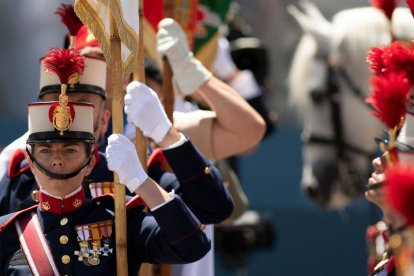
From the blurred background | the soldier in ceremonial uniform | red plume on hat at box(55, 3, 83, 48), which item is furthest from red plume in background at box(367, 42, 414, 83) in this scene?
the blurred background

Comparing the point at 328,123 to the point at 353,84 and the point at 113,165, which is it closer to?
the point at 353,84

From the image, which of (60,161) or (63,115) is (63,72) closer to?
(63,115)

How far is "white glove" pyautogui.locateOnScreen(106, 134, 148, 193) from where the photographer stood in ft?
13.1

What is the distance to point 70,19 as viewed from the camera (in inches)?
192

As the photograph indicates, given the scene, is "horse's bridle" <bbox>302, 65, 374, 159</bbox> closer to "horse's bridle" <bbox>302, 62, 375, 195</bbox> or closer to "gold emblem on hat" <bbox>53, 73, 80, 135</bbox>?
"horse's bridle" <bbox>302, 62, 375, 195</bbox>

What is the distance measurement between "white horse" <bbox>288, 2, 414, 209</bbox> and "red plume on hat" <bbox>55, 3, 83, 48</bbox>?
8.36 feet

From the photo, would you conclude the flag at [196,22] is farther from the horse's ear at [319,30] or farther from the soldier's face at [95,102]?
the horse's ear at [319,30]

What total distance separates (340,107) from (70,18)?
2.87 meters

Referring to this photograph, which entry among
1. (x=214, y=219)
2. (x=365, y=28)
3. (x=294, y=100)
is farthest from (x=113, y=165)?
(x=294, y=100)

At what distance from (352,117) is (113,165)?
11.7ft

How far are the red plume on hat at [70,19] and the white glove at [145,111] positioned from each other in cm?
62

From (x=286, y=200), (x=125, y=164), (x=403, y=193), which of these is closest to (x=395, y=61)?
(x=125, y=164)

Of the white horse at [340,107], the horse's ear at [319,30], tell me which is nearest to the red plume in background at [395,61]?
the white horse at [340,107]

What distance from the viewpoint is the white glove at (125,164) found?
13.1ft
